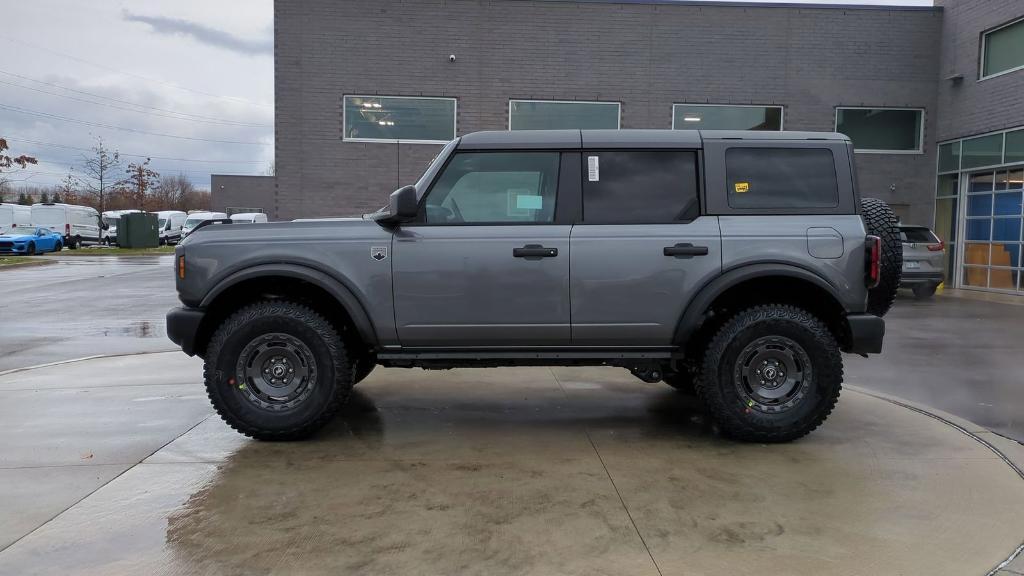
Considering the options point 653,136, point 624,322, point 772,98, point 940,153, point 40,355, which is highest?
point 772,98

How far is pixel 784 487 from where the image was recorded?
13.9 feet

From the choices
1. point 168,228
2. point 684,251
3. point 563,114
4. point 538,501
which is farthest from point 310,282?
point 168,228

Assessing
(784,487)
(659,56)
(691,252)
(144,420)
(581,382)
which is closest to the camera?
(784,487)

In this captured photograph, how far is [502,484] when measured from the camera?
4227mm

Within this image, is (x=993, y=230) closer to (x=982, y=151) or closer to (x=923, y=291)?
(x=982, y=151)

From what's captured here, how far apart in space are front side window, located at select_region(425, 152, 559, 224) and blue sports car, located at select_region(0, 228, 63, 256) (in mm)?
34120

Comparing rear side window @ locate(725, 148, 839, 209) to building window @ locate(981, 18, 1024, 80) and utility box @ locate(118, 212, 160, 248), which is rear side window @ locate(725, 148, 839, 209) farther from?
utility box @ locate(118, 212, 160, 248)

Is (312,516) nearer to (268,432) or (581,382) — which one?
(268,432)

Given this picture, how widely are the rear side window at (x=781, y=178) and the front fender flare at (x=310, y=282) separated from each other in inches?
104

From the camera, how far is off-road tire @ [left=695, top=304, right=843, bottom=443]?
195 inches

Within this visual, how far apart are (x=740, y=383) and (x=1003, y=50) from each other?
1707cm

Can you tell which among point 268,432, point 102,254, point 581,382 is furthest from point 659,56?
point 102,254

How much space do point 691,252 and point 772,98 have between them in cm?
1565

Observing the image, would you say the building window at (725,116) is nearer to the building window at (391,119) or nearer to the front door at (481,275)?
the building window at (391,119)
